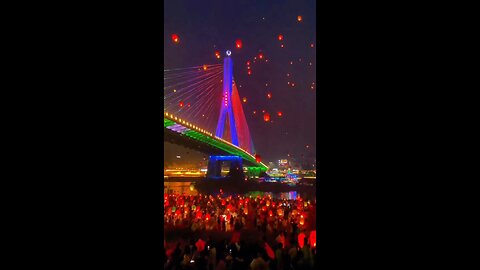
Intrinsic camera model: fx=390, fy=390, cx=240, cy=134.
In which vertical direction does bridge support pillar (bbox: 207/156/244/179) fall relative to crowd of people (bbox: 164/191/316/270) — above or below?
above

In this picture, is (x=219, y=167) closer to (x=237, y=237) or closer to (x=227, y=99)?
(x=227, y=99)

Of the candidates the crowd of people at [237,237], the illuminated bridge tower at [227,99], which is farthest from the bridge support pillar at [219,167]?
the crowd of people at [237,237]

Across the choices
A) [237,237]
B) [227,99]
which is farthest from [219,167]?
[237,237]

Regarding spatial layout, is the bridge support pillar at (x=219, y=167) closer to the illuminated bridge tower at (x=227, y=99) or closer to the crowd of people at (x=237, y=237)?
the illuminated bridge tower at (x=227, y=99)

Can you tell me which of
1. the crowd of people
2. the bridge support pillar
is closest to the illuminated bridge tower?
the bridge support pillar

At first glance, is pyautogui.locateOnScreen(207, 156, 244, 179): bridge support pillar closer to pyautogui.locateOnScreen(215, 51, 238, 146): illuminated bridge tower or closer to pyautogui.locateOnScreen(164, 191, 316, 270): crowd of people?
pyautogui.locateOnScreen(215, 51, 238, 146): illuminated bridge tower
